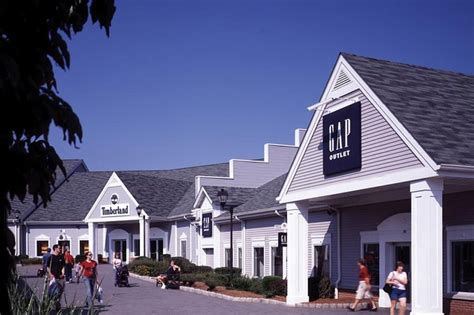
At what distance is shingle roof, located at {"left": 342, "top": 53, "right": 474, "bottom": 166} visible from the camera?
53.3 ft

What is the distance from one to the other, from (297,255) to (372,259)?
2.54 metres

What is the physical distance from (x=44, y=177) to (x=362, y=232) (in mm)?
20195

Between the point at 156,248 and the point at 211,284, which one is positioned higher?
the point at 156,248

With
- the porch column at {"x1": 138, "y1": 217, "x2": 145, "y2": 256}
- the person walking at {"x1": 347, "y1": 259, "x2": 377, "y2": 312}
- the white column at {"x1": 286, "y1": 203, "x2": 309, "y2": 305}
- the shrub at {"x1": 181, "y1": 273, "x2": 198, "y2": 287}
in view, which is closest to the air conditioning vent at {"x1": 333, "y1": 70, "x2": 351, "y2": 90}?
A: the white column at {"x1": 286, "y1": 203, "x2": 309, "y2": 305}

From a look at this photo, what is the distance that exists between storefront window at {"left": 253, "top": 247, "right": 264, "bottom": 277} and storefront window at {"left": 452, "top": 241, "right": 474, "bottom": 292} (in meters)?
14.2

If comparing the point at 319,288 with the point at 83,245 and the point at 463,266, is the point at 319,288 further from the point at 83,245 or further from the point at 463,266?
the point at 83,245

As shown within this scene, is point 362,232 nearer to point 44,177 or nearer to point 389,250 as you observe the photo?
point 389,250

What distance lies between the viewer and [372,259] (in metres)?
22.7

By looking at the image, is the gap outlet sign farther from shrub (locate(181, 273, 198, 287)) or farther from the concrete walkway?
shrub (locate(181, 273, 198, 287))

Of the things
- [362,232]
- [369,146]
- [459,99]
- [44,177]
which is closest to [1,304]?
[44,177]

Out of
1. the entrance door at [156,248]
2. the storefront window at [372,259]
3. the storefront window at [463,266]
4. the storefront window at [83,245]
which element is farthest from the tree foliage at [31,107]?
the storefront window at [83,245]

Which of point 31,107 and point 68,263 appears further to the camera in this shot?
point 68,263

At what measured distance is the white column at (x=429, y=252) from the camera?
1555cm

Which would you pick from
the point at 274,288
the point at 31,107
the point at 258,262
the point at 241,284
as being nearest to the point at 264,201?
the point at 258,262
